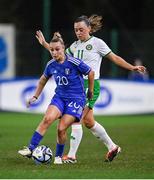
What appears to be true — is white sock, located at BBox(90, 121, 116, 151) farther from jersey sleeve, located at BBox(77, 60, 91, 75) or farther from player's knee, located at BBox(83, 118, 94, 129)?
jersey sleeve, located at BBox(77, 60, 91, 75)

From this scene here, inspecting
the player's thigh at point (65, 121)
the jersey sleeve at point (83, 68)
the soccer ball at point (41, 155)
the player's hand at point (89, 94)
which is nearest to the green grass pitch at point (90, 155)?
the soccer ball at point (41, 155)

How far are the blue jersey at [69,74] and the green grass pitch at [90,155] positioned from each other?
3.58 ft

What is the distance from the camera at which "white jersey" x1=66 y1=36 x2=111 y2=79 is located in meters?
12.7

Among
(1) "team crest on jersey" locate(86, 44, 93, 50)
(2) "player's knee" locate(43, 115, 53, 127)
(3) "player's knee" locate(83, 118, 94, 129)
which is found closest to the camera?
(2) "player's knee" locate(43, 115, 53, 127)

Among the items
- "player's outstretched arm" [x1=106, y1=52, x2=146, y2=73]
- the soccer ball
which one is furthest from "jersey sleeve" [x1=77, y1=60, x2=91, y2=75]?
the soccer ball

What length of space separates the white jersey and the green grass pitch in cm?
155

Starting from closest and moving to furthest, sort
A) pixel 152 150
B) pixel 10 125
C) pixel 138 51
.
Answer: pixel 152 150, pixel 10 125, pixel 138 51

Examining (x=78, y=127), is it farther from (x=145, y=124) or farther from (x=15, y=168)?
(x=145, y=124)

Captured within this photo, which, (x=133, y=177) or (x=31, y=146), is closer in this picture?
(x=133, y=177)

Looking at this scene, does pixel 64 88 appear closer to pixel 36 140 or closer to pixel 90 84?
pixel 90 84

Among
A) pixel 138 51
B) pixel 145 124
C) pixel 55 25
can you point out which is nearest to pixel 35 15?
pixel 55 25

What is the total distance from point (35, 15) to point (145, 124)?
48.0 ft

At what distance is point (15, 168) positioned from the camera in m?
11.5

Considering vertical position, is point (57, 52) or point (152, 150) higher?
point (57, 52)
